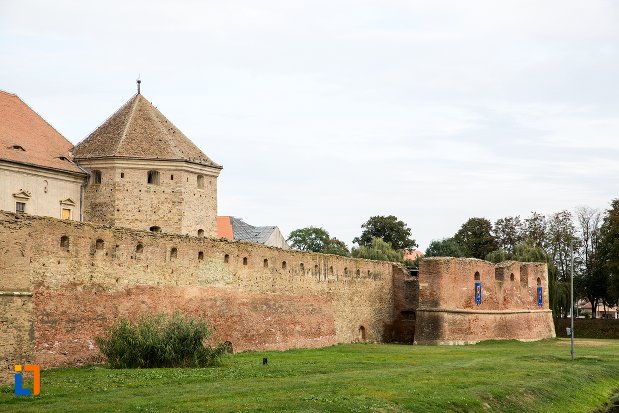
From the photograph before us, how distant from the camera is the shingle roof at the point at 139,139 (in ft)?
126

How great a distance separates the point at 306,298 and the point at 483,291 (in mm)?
10043

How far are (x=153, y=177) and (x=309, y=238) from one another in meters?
52.8

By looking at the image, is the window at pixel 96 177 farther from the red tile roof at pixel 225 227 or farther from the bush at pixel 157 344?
the red tile roof at pixel 225 227

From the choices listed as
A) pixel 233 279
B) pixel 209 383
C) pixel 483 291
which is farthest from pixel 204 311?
pixel 483 291

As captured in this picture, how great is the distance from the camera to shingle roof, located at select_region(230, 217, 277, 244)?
71100 mm

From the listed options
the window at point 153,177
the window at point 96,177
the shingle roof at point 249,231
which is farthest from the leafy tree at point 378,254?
the window at point 96,177

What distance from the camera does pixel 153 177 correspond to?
38500mm

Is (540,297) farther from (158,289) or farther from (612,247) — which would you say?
(158,289)

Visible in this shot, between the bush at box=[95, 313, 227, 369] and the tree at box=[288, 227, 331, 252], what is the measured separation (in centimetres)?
6339

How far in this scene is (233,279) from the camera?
31.1 metres

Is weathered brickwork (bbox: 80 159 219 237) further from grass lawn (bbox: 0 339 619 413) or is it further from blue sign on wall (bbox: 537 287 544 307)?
blue sign on wall (bbox: 537 287 544 307)

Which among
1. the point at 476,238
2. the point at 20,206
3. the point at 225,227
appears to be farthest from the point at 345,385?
the point at 476,238

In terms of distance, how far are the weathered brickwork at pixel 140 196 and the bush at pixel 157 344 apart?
12737 millimetres

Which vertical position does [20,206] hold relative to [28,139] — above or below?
below
